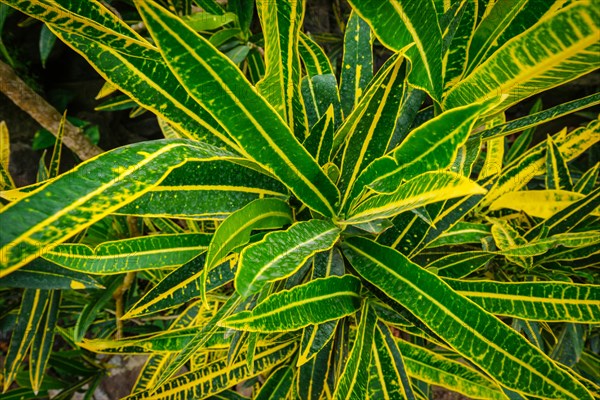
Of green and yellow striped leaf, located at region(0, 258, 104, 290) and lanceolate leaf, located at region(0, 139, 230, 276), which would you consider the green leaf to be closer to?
green and yellow striped leaf, located at region(0, 258, 104, 290)

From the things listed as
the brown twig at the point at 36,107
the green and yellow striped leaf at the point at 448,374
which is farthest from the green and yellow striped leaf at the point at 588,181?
the brown twig at the point at 36,107

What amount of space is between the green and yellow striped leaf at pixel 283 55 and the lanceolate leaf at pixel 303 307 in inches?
7.7

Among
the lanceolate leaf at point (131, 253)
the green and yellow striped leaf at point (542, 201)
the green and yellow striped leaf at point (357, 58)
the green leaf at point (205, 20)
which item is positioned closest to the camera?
the lanceolate leaf at point (131, 253)

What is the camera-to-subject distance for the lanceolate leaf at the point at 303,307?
338 millimetres

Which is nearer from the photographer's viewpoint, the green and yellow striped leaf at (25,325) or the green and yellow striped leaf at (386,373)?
the green and yellow striped leaf at (386,373)

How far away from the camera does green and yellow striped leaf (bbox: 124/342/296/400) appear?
24.0 inches

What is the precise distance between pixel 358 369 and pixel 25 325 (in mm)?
716

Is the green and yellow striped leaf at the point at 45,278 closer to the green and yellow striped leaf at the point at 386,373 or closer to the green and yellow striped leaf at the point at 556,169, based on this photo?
the green and yellow striped leaf at the point at 386,373

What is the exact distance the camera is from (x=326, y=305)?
0.40 meters

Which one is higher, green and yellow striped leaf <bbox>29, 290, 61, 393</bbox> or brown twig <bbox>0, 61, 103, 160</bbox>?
brown twig <bbox>0, 61, 103, 160</bbox>

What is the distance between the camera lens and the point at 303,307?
37 centimetres

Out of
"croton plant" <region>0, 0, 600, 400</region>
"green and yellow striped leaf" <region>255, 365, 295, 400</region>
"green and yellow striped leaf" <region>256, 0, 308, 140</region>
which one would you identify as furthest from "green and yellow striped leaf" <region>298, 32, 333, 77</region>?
"green and yellow striped leaf" <region>255, 365, 295, 400</region>

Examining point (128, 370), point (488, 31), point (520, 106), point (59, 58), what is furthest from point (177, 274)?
point (520, 106)

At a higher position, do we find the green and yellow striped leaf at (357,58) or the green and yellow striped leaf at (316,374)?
the green and yellow striped leaf at (357,58)
